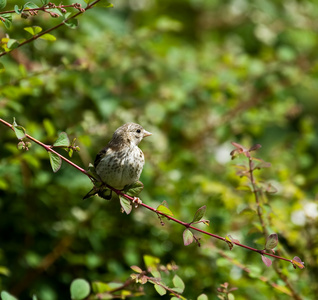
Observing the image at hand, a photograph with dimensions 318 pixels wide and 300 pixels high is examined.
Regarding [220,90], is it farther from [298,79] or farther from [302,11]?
[302,11]

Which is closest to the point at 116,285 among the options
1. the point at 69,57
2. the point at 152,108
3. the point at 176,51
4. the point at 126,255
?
the point at 126,255

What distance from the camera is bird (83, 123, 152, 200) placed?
6.75 ft

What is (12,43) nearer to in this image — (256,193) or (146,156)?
(256,193)

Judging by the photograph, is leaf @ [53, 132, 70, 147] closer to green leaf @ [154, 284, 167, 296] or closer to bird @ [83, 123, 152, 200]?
bird @ [83, 123, 152, 200]

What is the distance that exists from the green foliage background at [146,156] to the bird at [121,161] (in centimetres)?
30

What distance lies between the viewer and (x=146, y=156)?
9.96ft

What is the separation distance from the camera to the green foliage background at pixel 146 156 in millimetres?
2697

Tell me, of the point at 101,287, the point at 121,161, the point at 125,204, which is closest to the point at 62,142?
the point at 125,204

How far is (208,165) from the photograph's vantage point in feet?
11.8

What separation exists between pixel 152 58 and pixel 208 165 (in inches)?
31.9

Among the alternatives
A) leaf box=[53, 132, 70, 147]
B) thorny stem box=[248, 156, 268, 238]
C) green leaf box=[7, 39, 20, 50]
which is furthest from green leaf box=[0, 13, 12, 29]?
thorny stem box=[248, 156, 268, 238]

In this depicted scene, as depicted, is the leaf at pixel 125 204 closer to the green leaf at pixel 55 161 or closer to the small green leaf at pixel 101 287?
the green leaf at pixel 55 161

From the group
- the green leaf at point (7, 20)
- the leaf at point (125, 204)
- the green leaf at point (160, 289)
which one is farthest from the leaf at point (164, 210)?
the green leaf at point (7, 20)

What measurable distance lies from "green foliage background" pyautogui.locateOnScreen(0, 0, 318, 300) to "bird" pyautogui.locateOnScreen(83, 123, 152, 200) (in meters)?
0.30
